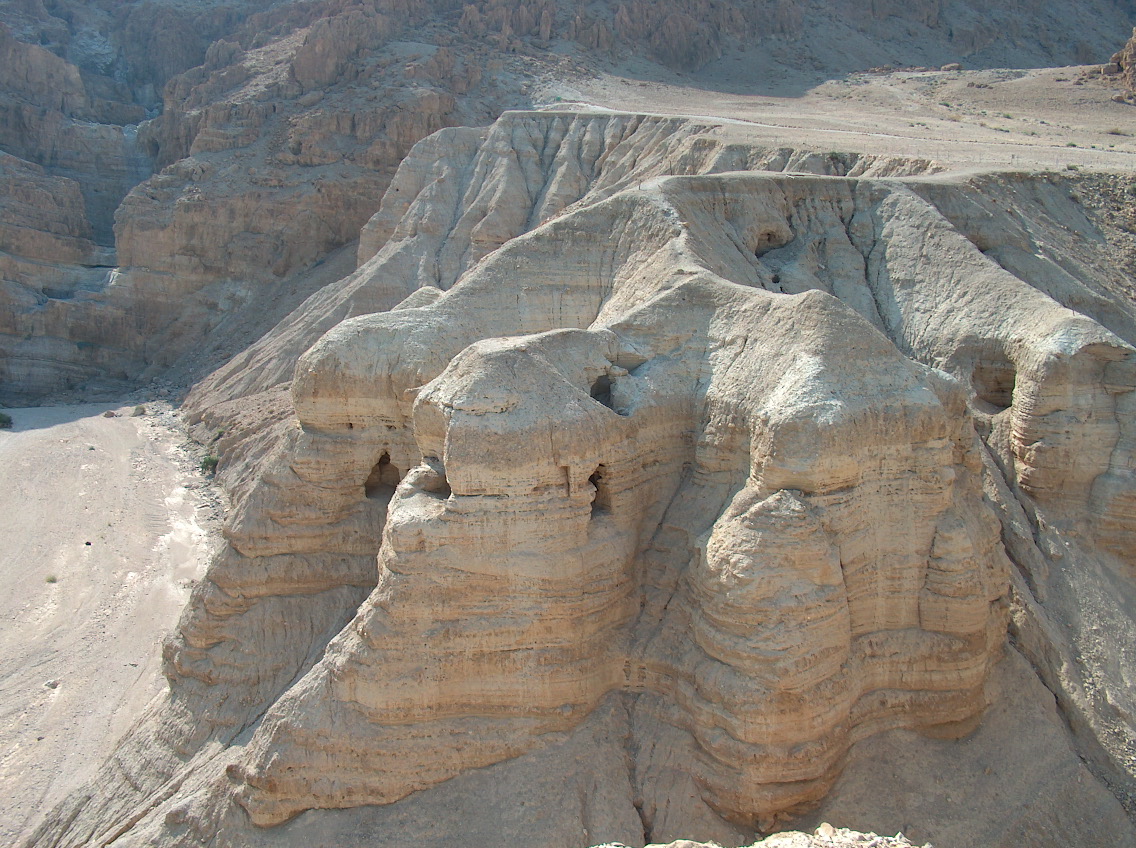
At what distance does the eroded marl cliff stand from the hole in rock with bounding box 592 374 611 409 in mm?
77

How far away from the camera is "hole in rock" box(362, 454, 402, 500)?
18625 mm

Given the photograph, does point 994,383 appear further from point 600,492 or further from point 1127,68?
point 1127,68

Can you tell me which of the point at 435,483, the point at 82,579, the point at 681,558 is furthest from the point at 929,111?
the point at 435,483

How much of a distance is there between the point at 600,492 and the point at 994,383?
9.93 meters

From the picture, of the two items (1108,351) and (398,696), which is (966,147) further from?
(398,696)

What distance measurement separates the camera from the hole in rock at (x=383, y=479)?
18625 mm

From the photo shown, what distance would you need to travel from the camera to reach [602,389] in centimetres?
1561

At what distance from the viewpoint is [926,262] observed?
2181cm

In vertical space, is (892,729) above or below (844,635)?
below

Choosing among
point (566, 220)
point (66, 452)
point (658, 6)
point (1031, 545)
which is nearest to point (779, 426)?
point (1031, 545)

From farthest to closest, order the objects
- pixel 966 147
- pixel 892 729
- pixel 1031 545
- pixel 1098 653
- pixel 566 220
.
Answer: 1. pixel 966 147
2. pixel 566 220
3. pixel 1031 545
4. pixel 1098 653
5. pixel 892 729

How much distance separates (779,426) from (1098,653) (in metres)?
7.64

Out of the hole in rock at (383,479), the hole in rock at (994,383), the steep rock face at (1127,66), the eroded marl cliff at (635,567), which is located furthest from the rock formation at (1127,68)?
the hole in rock at (383,479)

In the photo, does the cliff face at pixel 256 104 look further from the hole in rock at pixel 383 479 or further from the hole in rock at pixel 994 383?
the hole in rock at pixel 994 383
